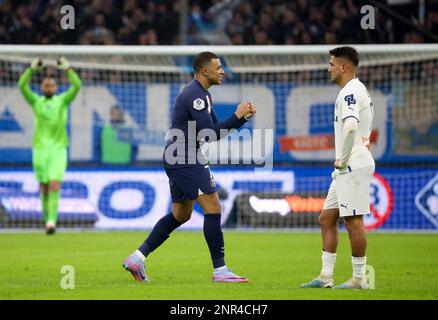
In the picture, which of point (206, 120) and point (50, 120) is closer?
point (206, 120)

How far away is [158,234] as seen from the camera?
928cm

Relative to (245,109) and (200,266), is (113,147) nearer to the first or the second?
(200,266)

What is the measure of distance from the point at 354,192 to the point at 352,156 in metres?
0.30

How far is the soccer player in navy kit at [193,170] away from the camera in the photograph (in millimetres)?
9062

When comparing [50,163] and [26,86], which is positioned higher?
[26,86]

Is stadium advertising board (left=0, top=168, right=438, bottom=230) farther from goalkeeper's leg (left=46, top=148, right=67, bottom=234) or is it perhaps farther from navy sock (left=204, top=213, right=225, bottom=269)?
navy sock (left=204, top=213, right=225, bottom=269)

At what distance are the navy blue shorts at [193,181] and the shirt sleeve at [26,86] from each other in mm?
6583

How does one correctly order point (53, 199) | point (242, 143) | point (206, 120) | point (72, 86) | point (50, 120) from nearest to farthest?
point (206, 120) < point (72, 86) < point (53, 199) < point (50, 120) < point (242, 143)

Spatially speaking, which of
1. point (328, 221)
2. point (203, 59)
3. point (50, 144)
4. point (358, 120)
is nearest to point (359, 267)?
point (328, 221)

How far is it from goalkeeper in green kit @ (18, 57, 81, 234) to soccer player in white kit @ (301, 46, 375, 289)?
786cm

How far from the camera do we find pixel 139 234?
16094 mm

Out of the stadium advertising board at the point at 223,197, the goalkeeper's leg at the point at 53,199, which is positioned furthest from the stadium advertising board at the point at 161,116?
the goalkeeper's leg at the point at 53,199

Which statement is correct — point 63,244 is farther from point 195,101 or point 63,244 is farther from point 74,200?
point 195,101

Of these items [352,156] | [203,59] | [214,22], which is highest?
[214,22]
